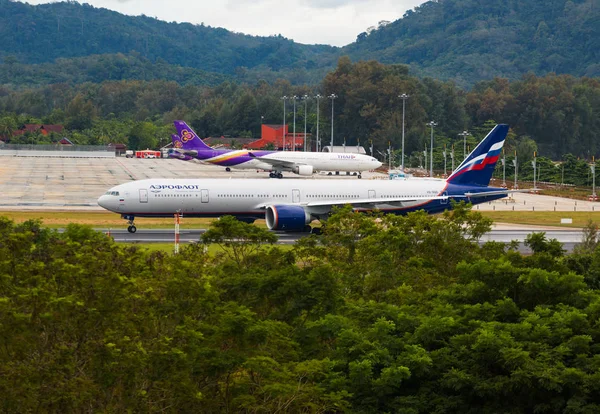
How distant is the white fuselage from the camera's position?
55.7 meters

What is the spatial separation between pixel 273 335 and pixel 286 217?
33.3 meters

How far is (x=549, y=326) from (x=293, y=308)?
6546 millimetres

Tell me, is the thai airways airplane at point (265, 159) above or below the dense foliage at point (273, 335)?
above

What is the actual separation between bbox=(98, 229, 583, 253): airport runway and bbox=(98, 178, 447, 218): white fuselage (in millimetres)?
1362

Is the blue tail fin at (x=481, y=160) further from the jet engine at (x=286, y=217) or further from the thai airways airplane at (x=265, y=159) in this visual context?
the thai airways airplane at (x=265, y=159)

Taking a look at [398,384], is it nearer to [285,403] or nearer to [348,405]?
[348,405]

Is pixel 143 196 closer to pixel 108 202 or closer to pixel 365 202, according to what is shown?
pixel 108 202

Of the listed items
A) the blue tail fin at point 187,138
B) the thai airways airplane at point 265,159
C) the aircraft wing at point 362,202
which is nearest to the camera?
the aircraft wing at point 362,202

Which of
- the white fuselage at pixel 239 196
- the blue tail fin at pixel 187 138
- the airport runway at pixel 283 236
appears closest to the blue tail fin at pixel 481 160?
the white fuselage at pixel 239 196

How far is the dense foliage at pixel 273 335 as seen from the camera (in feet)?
60.1

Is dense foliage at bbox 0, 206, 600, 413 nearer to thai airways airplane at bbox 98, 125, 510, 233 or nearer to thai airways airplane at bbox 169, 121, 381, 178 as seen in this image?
thai airways airplane at bbox 98, 125, 510, 233

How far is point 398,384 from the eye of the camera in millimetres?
21312

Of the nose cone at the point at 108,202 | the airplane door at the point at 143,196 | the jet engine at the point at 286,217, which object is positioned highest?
the airplane door at the point at 143,196

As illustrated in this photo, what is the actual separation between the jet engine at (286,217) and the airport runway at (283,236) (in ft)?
2.38
